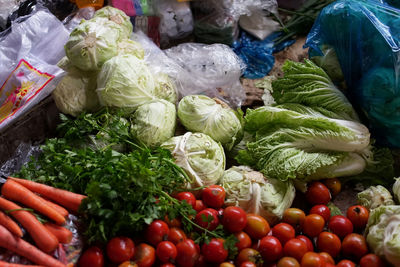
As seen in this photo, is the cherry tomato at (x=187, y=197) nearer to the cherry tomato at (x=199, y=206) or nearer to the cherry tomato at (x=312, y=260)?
the cherry tomato at (x=199, y=206)

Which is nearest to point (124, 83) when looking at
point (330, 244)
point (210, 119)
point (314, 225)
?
point (210, 119)

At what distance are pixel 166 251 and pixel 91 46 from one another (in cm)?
143

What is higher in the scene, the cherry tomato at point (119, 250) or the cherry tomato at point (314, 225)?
the cherry tomato at point (119, 250)

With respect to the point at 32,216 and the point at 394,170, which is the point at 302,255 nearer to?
the point at 394,170

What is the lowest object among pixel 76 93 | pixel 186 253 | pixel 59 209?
pixel 186 253

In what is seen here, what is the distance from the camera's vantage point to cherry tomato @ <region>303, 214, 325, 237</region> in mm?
2119

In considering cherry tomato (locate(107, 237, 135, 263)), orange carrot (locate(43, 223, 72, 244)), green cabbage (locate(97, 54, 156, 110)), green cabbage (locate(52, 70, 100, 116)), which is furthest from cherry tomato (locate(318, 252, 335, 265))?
green cabbage (locate(52, 70, 100, 116))

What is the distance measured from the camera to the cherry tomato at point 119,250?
5.97 feet

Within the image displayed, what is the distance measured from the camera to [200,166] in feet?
7.47

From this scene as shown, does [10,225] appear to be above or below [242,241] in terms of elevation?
above

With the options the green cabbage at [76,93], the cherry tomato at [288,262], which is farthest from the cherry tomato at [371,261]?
the green cabbage at [76,93]

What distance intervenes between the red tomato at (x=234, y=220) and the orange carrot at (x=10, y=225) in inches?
40.2

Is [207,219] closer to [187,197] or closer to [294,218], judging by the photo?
[187,197]

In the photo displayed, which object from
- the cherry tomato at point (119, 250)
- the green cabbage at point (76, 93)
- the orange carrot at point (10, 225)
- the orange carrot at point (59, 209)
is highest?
the green cabbage at point (76, 93)
